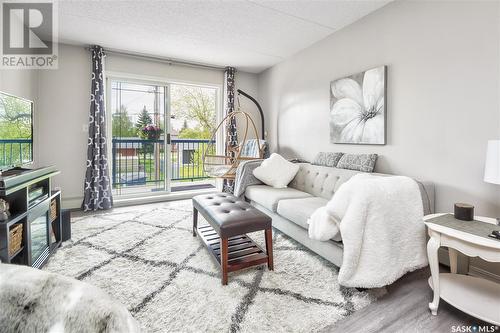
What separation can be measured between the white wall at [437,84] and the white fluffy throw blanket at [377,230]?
0.59 metres

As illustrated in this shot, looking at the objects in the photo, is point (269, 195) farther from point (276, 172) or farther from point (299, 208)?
point (299, 208)

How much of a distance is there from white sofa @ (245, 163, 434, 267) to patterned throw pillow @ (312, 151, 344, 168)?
13 centimetres

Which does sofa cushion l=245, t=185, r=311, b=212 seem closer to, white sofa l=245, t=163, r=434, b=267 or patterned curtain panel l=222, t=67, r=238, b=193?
white sofa l=245, t=163, r=434, b=267

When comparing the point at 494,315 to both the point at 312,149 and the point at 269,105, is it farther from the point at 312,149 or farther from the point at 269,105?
the point at 269,105

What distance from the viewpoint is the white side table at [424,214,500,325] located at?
49.3 inches

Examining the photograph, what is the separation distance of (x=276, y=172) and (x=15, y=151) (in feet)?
8.32

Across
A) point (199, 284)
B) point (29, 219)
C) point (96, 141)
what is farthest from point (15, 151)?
point (199, 284)

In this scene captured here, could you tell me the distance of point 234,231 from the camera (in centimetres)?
179

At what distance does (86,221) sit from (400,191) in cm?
343

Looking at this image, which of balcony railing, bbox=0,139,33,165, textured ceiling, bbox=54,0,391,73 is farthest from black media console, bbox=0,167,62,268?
textured ceiling, bbox=54,0,391,73

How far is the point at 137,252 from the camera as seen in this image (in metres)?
2.24

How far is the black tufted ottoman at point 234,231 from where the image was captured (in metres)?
1.77

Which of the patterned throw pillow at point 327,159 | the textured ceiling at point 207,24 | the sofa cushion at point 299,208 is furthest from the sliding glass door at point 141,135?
the sofa cushion at point 299,208

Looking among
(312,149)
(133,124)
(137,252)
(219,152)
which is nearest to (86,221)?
(137,252)
